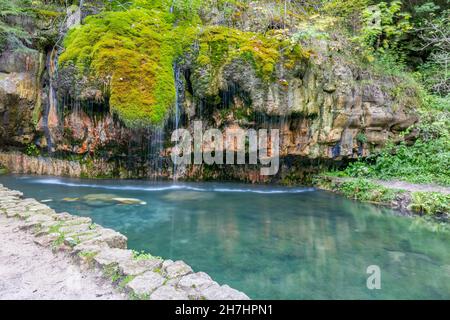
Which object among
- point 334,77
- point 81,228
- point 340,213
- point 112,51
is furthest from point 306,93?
point 81,228

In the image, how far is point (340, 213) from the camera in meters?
7.50

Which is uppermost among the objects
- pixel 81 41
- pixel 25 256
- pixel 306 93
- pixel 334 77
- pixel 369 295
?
pixel 81 41

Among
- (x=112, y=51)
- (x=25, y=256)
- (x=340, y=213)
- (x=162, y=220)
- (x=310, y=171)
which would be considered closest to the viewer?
Result: (x=25, y=256)

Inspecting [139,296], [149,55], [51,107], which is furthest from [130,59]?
[139,296]

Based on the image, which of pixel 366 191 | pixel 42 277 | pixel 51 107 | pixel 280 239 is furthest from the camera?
pixel 51 107

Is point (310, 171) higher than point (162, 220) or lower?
higher

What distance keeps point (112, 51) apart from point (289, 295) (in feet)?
29.2

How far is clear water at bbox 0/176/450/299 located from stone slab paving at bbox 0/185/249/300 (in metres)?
1.02

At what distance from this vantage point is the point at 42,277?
291 cm

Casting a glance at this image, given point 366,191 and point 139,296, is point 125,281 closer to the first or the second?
point 139,296

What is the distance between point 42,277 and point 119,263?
76 cm

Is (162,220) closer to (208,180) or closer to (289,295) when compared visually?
(289,295)

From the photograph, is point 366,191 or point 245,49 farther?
point 245,49

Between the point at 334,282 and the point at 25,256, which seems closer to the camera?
the point at 25,256
